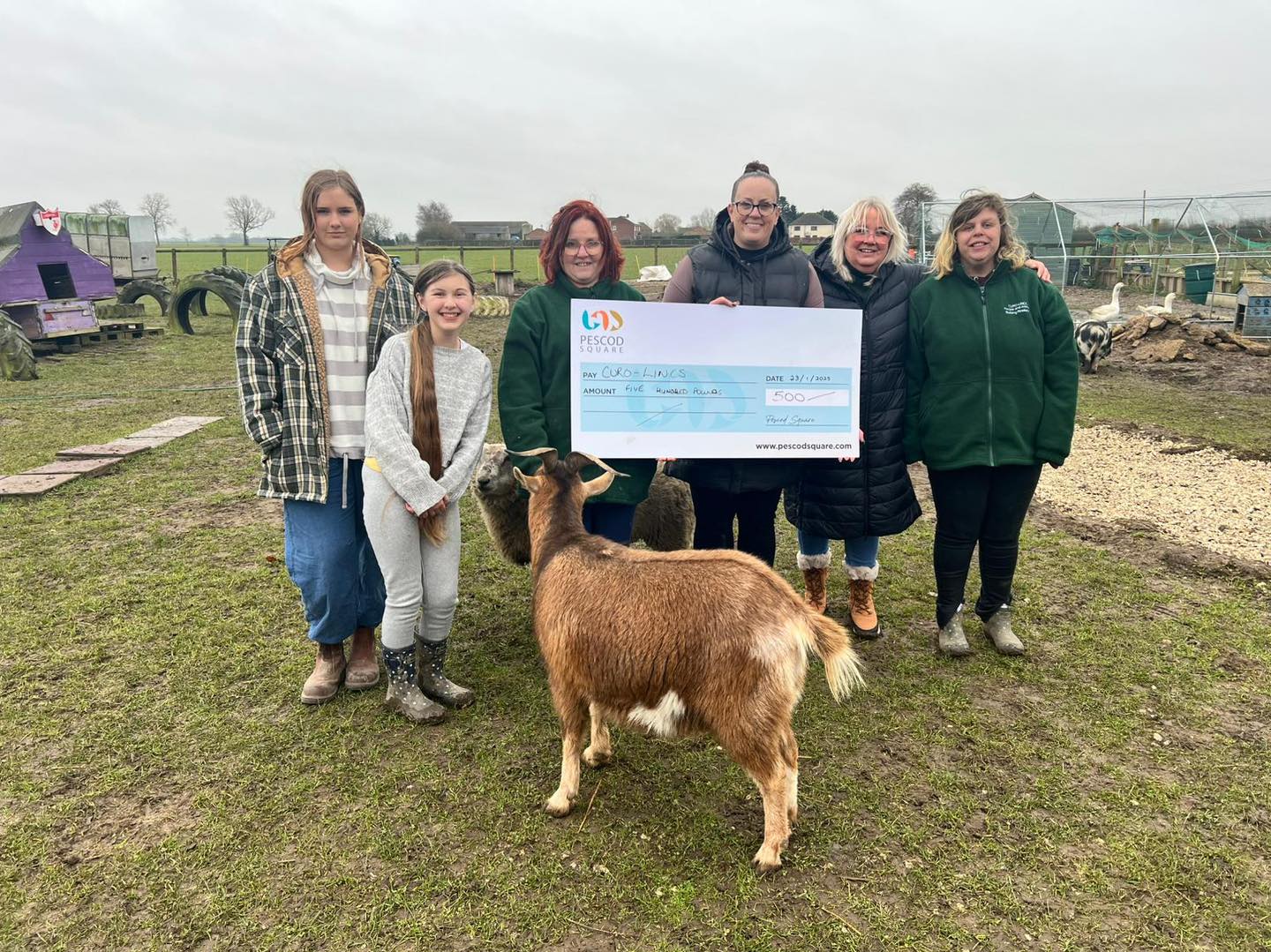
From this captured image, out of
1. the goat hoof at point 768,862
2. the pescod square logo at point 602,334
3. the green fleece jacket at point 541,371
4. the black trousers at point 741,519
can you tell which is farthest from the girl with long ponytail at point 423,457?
the goat hoof at point 768,862

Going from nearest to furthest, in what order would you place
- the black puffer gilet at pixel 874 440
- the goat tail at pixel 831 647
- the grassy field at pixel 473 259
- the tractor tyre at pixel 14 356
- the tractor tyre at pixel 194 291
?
the goat tail at pixel 831 647
the black puffer gilet at pixel 874 440
the tractor tyre at pixel 14 356
the tractor tyre at pixel 194 291
the grassy field at pixel 473 259

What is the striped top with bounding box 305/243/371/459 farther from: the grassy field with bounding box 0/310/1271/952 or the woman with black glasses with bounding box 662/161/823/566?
the woman with black glasses with bounding box 662/161/823/566

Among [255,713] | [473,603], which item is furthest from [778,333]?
[255,713]

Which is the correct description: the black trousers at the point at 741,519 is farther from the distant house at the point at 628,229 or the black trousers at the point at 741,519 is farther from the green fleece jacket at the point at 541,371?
the distant house at the point at 628,229

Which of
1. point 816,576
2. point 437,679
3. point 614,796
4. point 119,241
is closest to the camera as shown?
point 614,796

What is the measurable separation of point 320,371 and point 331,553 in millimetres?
990

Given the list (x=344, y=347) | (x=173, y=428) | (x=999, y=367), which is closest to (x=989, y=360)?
(x=999, y=367)

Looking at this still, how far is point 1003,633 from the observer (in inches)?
193

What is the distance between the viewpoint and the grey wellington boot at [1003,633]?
4.86 m

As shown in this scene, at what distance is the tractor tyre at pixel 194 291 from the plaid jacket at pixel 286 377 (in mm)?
19528

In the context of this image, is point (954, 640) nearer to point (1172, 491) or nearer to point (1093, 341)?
point (1172, 491)

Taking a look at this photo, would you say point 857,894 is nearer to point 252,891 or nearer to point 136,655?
point 252,891

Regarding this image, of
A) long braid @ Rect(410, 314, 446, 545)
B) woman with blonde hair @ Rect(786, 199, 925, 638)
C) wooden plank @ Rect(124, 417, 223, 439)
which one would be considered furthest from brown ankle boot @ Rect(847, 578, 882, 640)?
wooden plank @ Rect(124, 417, 223, 439)

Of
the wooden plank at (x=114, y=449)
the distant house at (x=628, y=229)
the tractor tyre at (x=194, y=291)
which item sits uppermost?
the distant house at (x=628, y=229)
